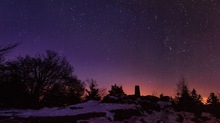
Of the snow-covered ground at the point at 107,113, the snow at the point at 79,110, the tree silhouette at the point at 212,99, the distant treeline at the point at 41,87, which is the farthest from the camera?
the tree silhouette at the point at 212,99

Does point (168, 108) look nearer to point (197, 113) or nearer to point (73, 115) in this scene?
point (197, 113)

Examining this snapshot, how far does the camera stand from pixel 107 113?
1738 cm

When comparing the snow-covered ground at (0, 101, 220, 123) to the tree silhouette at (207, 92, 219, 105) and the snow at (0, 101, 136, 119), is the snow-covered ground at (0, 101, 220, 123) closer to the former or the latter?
the snow at (0, 101, 136, 119)

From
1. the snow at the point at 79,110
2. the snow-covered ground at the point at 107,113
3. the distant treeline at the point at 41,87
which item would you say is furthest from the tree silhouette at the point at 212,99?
the snow at the point at 79,110

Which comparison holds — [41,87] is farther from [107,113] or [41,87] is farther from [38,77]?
[107,113]

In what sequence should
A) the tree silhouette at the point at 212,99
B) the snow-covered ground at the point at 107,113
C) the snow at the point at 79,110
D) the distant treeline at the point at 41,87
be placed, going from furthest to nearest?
the tree silhouette at the point at 212,99 < the distant treeline at the point at 41,87 < the snow at the point at 79,110 < the snow-covered ground at the point at 107,113

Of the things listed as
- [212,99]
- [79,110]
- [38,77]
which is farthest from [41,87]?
[212,99]

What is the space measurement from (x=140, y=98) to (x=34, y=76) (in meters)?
18.4

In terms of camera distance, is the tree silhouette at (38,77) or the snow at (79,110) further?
the tree silhouette at (38,77)

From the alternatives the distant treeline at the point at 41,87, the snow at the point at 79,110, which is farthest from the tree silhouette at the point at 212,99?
the snow at the point at 79,110

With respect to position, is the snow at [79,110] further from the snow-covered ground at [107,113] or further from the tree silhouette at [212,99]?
the tree silhouette at [212,99]

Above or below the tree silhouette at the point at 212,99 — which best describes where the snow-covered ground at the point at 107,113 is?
below

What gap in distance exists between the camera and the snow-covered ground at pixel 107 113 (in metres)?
17.3

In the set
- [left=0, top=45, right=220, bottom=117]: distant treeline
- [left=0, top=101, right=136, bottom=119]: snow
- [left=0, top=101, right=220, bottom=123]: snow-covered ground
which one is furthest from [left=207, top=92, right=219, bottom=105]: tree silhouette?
[left=0, top=101, right=136, bottom=119]: snow
